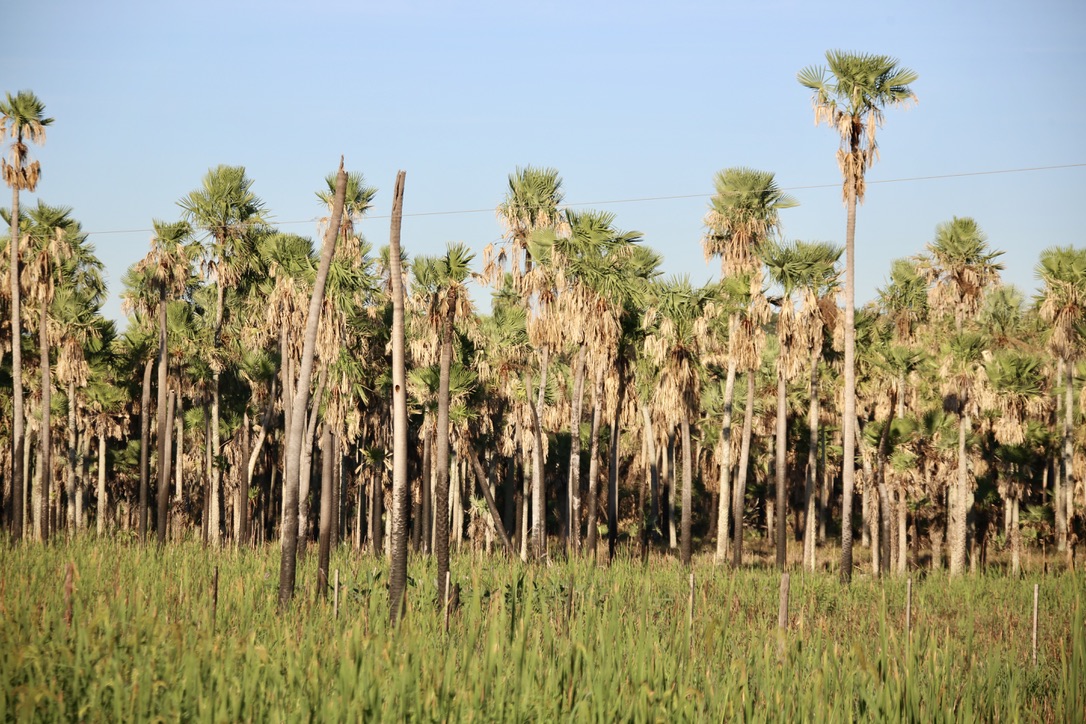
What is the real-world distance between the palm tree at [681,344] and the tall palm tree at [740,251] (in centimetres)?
95

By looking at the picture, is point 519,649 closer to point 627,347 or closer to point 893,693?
point 893,693

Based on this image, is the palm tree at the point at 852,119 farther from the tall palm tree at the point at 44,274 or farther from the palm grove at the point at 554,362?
the tall palm tree at the point at 44,274

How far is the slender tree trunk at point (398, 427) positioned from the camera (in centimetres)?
1725

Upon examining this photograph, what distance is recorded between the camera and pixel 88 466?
166 ft

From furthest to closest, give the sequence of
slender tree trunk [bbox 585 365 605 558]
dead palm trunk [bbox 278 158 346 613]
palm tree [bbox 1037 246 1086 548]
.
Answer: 1. palm tree [bbox 1037 246 1086 548]
2. slender tree trunk [bbox 585 365 605 558]
3. dead palm trunk [bbox 278 158 346 613]

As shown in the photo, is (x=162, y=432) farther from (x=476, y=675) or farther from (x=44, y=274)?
(x=476, y=675)

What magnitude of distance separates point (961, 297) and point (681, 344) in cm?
1205

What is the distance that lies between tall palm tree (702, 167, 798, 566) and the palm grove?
9 centimetres

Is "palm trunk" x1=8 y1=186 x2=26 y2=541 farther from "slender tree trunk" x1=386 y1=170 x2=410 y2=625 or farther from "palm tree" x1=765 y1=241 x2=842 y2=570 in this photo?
"palm tree" x1=765 y1=241 x2=842 y2=570

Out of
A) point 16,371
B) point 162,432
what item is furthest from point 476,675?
point 162,432

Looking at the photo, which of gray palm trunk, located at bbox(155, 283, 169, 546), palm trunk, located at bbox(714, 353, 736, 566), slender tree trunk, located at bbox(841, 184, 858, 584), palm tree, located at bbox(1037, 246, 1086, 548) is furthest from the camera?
palm tree, located at bbox(1037, 246, 1086, 548)

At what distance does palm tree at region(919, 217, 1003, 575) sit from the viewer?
34406 mm

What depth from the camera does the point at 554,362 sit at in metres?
45.4

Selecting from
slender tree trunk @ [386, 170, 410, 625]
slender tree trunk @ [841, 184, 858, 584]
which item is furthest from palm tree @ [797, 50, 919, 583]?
slender tree trunk @ [386, 170, 410, 625]
